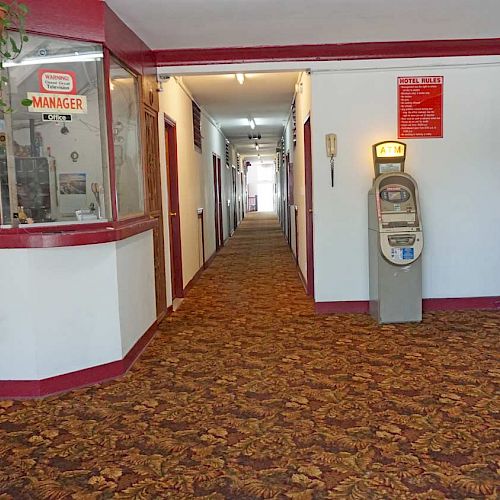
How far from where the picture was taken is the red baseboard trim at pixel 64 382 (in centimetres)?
375

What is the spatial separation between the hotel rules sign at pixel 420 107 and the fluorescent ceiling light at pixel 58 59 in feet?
10.1

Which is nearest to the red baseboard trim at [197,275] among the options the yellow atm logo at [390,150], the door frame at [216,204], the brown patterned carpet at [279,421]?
the door frame at [216,204]

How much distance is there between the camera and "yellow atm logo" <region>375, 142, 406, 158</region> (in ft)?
18.2

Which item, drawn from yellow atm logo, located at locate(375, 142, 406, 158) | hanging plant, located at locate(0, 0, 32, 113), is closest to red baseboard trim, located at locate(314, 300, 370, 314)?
yellow atm logo, located at locate(375, 142, 406, 158)

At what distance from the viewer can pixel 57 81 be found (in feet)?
12.7

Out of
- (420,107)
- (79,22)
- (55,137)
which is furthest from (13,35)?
(420,107)

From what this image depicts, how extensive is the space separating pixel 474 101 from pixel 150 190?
3333 millimetres

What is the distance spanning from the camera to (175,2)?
4.14 m

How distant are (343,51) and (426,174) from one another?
1.48m

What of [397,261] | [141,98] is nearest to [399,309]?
[397,261]

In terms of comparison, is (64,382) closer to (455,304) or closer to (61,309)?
(61,309)

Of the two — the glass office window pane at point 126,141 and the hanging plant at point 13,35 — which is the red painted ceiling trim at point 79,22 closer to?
the hanging plant at point 13,35

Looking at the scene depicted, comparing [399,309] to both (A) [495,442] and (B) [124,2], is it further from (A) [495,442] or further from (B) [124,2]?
(B) [124,2]

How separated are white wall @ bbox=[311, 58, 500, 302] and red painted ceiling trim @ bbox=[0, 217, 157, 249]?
243 centimetres
